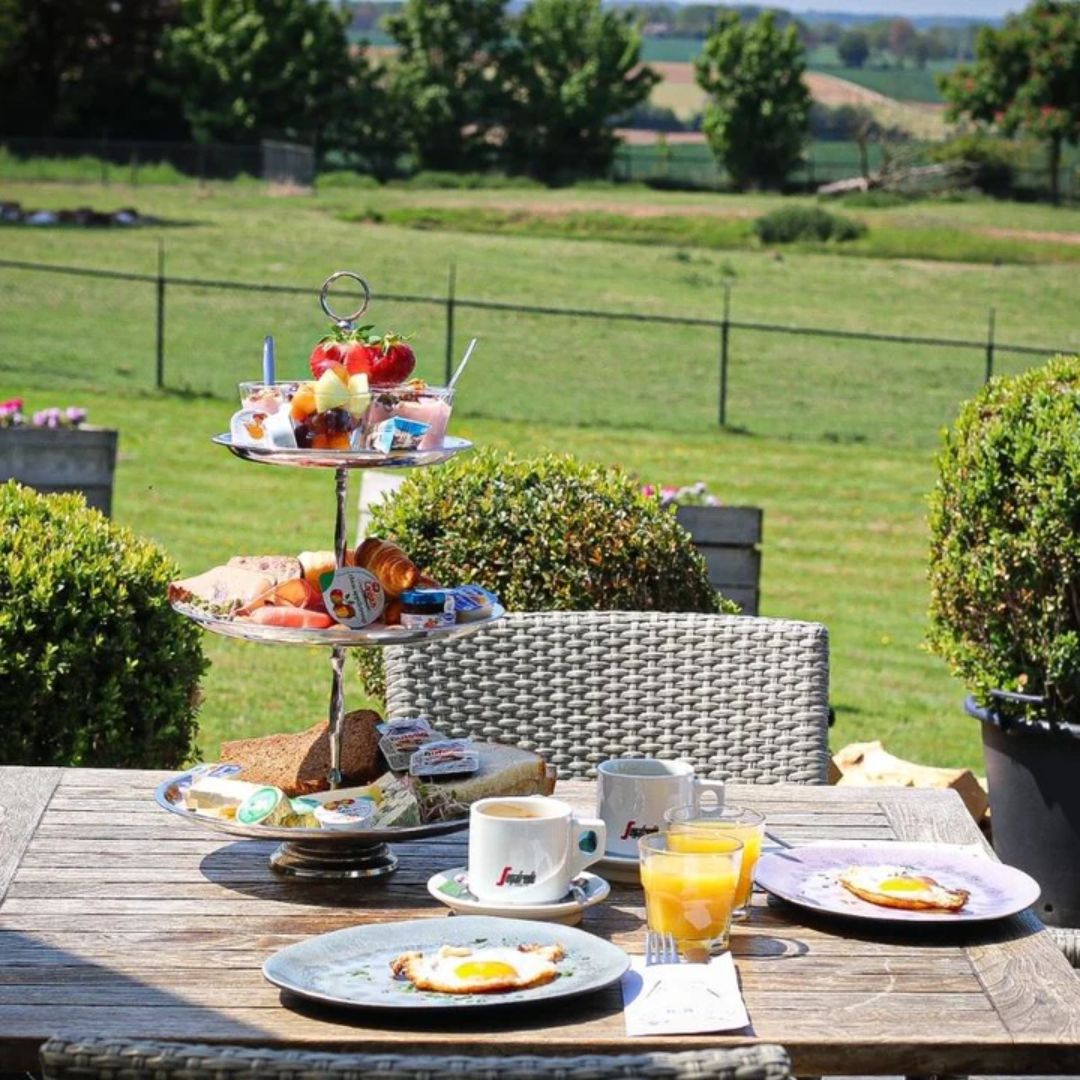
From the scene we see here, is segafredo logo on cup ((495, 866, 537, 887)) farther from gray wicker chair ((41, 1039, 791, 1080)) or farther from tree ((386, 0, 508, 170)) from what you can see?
tree ((386, 0, 508, 170))

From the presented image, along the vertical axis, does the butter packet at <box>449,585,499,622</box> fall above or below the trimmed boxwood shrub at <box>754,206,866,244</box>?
below

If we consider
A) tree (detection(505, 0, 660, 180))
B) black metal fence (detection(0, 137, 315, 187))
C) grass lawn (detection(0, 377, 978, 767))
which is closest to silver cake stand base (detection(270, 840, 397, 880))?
grass lawn (detection(0, 377, 978, 767))

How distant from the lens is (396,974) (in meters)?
2.50

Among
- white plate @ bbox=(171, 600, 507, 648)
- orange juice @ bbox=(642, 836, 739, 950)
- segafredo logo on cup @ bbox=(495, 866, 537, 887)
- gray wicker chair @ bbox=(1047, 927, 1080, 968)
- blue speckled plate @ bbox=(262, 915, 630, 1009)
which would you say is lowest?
gray wicker chair @ bbox=(1047, 927, 1080, 968)

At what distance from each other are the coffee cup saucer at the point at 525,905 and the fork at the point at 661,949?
0.53ft

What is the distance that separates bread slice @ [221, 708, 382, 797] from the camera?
2.92m

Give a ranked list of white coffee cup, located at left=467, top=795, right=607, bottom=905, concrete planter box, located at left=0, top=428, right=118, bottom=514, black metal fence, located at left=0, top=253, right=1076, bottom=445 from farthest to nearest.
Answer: black metal fence, located at left=0, top=253, right=1076, bottom=445 < concrete planter box, located at left=0, top=428, right=118, bottom=514 < white coffee cup, located at left=467, top=795, right=607, bottom=905

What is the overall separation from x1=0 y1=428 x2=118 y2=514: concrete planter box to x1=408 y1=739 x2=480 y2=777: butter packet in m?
5.32

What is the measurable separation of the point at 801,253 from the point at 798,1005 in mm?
42708

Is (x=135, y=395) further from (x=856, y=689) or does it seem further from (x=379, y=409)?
(x=379, y=409)

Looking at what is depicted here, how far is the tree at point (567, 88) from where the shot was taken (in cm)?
6638

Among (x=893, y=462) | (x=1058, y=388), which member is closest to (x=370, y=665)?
(x=1058, y=388)

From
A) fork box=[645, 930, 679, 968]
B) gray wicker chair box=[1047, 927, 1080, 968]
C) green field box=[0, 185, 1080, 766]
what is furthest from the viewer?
green field box=[0, 185, 1080, 766]

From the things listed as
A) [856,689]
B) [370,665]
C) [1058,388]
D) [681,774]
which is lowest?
[856,689]
